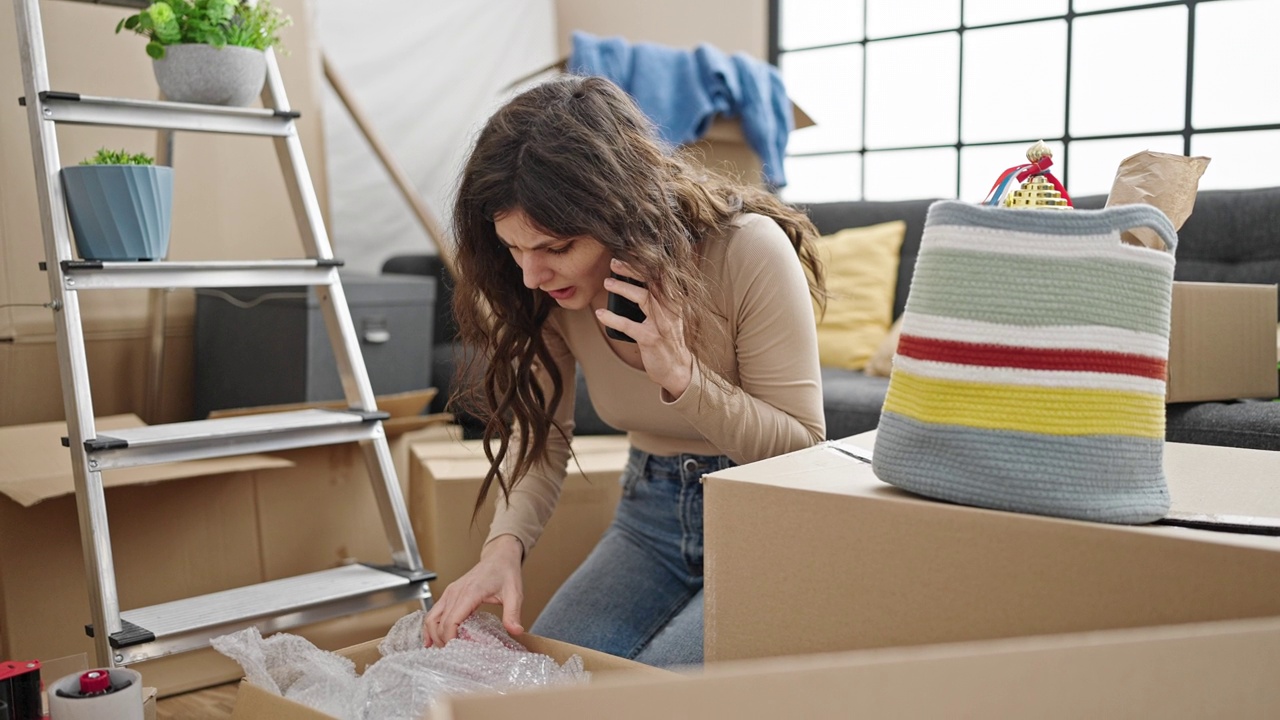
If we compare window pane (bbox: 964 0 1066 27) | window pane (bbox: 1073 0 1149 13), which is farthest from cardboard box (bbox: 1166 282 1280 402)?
window pane (bbox: 964 0 1066 27)

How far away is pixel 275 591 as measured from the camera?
150 cm

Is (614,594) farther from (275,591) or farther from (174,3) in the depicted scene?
(174,3)

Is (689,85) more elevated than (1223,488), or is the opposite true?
(689,85)

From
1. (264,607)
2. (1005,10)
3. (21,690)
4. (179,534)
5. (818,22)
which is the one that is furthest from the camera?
(818,22)

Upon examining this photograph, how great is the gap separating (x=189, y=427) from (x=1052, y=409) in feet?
4.02

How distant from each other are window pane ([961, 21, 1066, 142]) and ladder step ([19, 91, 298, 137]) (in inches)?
94.2

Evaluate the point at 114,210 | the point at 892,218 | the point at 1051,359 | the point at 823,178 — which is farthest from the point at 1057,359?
the point at 823,178

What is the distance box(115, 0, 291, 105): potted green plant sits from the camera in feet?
5.11

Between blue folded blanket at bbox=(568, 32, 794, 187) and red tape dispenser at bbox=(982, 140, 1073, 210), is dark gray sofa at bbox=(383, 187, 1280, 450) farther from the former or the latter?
red tape dispenser at bbox=(982, 140, 1073, 210)

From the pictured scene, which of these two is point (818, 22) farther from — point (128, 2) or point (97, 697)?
point (97, 697)

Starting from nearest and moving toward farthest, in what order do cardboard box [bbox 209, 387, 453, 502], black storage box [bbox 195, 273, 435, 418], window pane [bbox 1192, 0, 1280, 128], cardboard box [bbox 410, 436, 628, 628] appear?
cardboard box [bbox 410, 436, 628, 628] < cardboard box [bbox 209, 387, 453, 502] < black storage box [bbox 195, 273, 435, 418] < window pane [bbox 1192, 0, 1280, 128]

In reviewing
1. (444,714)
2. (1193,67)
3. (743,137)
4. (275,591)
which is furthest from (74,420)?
(1193,67)

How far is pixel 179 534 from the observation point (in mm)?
1684

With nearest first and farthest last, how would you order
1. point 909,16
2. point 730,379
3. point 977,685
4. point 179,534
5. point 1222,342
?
point 977,685, point 730,379, point 1222,342, point 179,534, point 909,16
